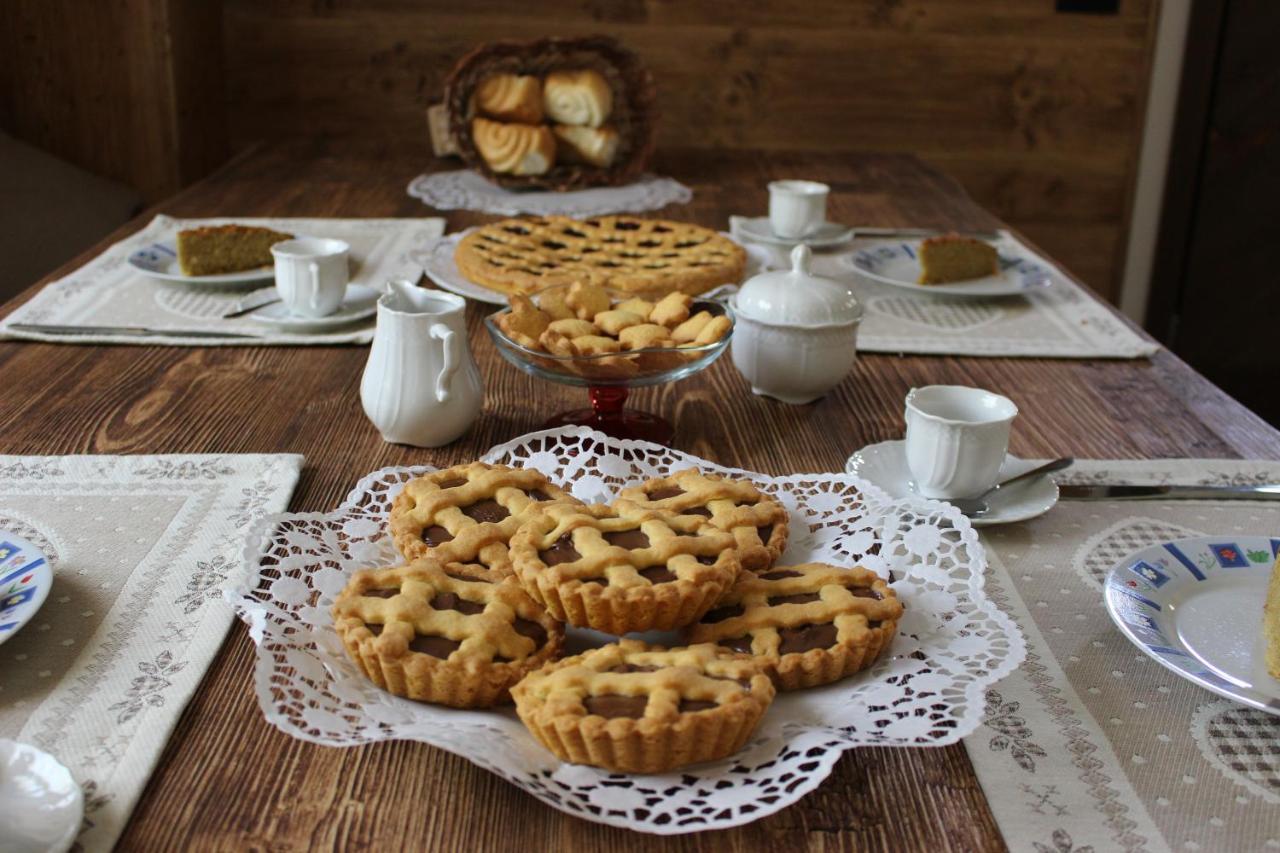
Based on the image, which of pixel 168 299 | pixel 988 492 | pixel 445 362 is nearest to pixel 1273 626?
pixel 988 492

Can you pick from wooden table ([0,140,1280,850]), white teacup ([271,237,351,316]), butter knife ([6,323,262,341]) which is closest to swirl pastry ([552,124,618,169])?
wooden table ([0,140,1280,850])

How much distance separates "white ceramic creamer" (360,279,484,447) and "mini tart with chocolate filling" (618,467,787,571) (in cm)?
27

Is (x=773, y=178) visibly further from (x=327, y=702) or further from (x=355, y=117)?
(x=327, y=702)

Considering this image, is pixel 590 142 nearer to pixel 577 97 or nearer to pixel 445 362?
pixel 577 97

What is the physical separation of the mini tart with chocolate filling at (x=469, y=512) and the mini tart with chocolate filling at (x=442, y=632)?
3cm

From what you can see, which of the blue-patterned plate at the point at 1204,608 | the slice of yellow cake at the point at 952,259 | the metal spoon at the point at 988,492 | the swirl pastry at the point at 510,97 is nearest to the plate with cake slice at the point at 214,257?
the swirl pastry at the point at 510,97

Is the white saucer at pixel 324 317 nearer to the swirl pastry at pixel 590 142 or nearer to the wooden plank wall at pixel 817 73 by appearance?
the swirl pastry at pixel 590 142

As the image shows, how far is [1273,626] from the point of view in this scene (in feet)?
2.48

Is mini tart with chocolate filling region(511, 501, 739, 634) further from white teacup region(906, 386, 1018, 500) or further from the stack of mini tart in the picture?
white teacup region(906, 386, 1018, 500)

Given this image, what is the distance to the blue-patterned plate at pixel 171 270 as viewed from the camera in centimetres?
158

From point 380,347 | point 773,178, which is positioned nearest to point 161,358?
point 380,347

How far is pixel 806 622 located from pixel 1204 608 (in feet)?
0.96

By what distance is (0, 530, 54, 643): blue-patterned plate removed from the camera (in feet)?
2.50

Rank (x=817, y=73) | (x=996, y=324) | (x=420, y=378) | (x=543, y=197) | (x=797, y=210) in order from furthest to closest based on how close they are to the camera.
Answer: (x=817, y=73) < (x=543, y=197) < (x=797, y=210) < (x=996, y=324) < (x=420, y=378)
